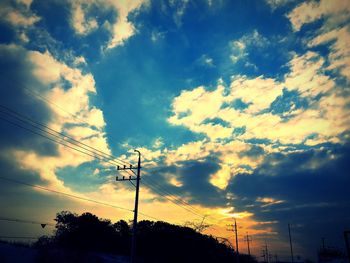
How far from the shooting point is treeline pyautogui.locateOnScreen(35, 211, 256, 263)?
67875 millimetres

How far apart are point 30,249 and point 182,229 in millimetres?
59029

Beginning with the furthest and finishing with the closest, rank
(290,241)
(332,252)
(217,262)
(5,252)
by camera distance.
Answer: (332,252), (290,241), (217,262), (5,252)

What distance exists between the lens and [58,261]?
1516 inches

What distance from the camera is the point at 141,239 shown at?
264 ft

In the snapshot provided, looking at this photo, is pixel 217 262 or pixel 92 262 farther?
pixel 217 262

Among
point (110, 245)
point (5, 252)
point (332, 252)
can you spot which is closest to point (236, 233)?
point (110, 245)

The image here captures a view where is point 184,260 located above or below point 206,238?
below

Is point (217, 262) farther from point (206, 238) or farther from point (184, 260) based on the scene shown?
point (184, 260)

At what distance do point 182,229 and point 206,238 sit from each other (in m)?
12.6

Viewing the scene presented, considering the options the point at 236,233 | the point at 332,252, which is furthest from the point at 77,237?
the point at 332,252

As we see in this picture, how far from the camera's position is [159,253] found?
7638 centimetres

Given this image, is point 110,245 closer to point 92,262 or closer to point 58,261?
point 92,262

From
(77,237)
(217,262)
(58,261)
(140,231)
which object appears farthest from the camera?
(217,262)

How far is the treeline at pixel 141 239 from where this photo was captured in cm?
6788
